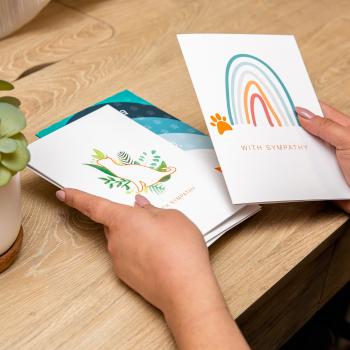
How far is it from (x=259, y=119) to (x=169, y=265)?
1.00 feet

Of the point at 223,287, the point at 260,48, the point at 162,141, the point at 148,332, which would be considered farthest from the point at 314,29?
the point at 148,332

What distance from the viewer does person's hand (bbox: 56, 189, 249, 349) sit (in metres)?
0.66

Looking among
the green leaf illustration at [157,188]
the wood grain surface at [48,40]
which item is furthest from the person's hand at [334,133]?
the wood grain surface at [48,40]

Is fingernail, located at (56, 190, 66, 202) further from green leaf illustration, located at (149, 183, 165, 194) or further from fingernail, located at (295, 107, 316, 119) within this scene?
fingernail, located at (295, 107, 316, 119)

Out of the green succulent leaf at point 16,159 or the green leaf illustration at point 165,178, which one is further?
the green leaf illustration at point 165,178

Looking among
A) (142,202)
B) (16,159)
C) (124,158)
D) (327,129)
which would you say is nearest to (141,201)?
(142,202)

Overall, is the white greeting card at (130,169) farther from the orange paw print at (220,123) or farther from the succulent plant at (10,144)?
the succulent plant at (10,144)

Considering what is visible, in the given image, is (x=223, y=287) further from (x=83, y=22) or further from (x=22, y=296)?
(x=83, y=22)

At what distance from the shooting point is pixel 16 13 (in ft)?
4.09

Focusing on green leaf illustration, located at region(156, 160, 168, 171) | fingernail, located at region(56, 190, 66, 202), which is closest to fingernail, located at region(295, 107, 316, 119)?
green leaf illustration, located at region(156, 160, 168, 171)

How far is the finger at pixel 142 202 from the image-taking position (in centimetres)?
78

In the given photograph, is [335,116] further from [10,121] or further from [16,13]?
[16,13]

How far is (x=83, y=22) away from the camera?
132 centimetres

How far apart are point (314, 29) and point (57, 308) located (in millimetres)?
937
